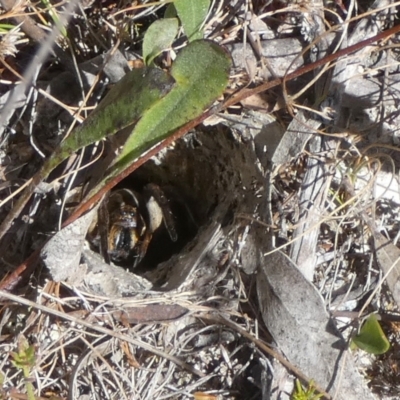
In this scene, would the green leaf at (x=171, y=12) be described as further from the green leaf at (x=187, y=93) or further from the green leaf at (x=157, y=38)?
the green leaf at (x=187, y=93)

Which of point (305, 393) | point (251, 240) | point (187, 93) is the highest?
point (187, 93)

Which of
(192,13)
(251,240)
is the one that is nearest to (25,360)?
(251,240)

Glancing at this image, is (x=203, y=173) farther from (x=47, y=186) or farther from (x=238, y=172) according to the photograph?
(x=47, y=186)

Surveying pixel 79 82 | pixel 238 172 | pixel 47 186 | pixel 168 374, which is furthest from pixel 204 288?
pixel 79 82

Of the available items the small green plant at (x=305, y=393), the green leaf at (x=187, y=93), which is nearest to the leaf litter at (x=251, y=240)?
the small green plant at (x=305, y=393)

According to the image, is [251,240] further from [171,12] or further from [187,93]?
[171,12]

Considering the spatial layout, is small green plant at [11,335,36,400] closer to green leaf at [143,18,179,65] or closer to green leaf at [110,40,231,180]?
green leaf at [110,40,231,180]
